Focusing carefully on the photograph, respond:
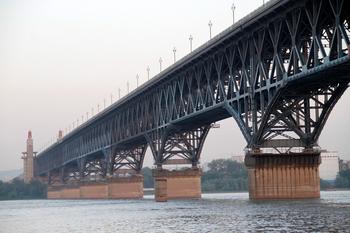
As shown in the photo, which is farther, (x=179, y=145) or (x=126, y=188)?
(x=126, y=188)

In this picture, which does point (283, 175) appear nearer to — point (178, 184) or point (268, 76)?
point (268, 76)

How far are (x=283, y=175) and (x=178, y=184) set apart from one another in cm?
5386

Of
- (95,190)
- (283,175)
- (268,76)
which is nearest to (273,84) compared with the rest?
(268,76)

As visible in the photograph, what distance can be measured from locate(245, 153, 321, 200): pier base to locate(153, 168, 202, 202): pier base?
159 ft

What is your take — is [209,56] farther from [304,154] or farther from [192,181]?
[192,181]

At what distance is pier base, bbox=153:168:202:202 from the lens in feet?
414

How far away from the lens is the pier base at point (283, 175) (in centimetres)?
7781

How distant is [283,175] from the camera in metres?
77.9

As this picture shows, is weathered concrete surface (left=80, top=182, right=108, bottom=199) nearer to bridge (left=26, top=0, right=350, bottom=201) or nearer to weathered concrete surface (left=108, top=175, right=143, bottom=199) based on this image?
weathered concrete surface (left=108, top=175, right=143, bottom=199)

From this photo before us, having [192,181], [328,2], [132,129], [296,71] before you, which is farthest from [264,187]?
[132,129]

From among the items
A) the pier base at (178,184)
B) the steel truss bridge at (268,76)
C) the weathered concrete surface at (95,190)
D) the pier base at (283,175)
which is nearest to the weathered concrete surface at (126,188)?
the weathered concrete surface at (95,190)

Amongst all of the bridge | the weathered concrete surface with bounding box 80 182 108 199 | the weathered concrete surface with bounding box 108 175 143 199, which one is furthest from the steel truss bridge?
the weathered concrete surface with bounding box 80 182 108 199

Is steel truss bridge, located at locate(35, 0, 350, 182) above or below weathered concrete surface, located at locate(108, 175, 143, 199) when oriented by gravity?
above

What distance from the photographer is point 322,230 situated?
45656mm
